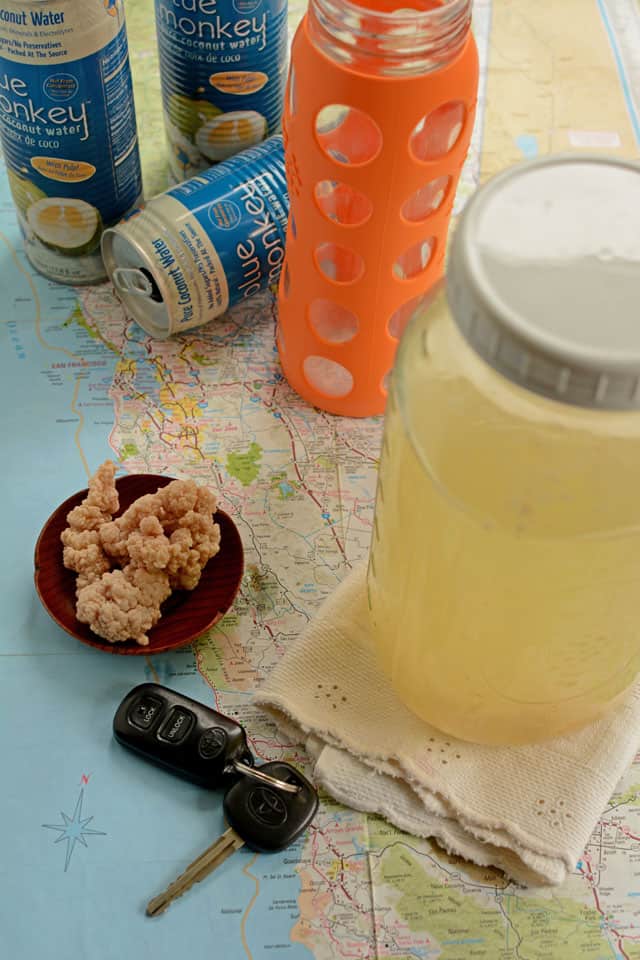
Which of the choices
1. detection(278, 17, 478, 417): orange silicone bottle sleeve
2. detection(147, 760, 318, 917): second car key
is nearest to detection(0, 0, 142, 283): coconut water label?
detection(278, 17, 478, 417): orange silicone bottle sleeve

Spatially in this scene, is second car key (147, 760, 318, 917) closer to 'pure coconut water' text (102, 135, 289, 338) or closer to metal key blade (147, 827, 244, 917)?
metal key blade (147, 827, 244, 917)

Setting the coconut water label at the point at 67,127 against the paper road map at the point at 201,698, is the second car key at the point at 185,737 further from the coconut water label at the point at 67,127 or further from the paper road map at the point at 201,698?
the coconut water label at the point at 67,127

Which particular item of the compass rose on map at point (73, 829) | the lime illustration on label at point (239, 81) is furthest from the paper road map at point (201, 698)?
the lime illustration on label at point (239, 81)

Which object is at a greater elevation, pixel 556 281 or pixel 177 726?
pixel 556 281

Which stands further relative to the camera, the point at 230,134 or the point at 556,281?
the point at 230,134

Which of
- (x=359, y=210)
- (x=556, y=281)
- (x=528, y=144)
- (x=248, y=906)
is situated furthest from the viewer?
(x=528, y=144)

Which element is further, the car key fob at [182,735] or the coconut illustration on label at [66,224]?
the coconut illustration on label at [66,224]

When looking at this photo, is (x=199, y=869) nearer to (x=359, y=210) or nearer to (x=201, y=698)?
(x=201, y=698)

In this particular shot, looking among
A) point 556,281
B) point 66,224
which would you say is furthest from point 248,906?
point 66,224
